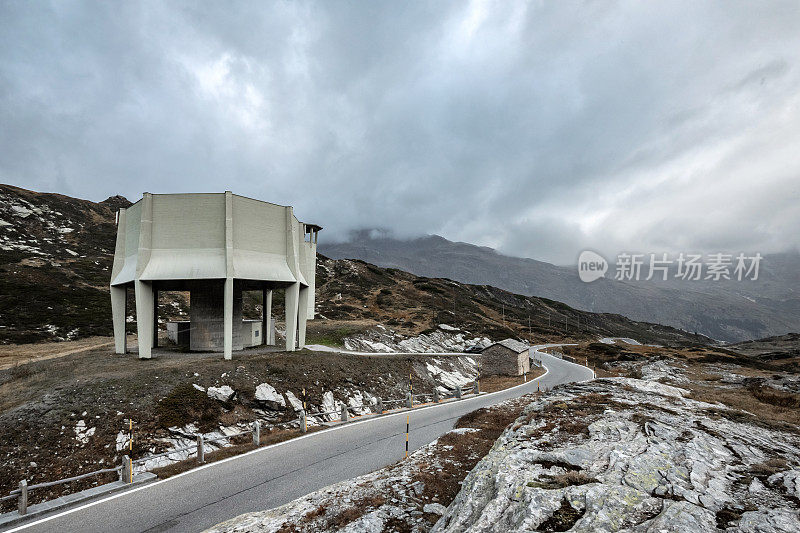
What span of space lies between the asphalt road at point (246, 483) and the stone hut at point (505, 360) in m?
22.1

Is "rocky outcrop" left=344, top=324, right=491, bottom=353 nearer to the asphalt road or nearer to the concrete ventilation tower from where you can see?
the concrete ventilation tower

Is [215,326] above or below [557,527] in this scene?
below

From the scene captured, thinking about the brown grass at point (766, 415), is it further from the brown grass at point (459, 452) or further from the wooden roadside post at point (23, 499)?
the wooden roadside post at point (23, 499)

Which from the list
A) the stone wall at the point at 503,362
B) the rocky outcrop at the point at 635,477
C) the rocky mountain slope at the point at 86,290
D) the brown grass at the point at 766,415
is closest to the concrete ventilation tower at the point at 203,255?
the rocky mountain slope at the point at 86,290

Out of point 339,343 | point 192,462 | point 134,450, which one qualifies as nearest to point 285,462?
point 192,462

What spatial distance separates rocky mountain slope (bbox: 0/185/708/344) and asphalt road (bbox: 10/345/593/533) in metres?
29.0

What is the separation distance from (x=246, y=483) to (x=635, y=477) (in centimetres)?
1080

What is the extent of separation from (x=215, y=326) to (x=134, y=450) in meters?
15.4

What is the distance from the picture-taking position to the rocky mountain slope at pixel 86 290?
47062mm

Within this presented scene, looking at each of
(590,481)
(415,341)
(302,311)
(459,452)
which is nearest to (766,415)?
(459,452)

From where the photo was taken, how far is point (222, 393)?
21.2 m

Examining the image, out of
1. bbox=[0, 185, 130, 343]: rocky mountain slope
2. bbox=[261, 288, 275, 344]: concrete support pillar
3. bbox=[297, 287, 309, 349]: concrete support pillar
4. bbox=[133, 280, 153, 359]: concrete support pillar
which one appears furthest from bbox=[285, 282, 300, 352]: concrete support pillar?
bbox=[0, 185, 130, 343]: rocky mountain slope

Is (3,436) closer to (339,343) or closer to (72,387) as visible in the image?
(72,387)

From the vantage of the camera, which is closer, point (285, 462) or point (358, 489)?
point (358, 489)
